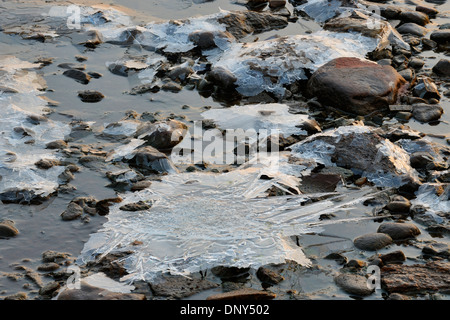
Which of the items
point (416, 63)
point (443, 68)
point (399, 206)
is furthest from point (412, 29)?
point (399, 206)

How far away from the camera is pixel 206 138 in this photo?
4.69m

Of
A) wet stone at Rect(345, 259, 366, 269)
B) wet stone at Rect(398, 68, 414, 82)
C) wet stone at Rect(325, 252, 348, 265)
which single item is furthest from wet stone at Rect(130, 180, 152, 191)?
wet stone at Rect(398, 68, 414, 82)

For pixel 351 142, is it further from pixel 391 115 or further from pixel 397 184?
pixel 391 115

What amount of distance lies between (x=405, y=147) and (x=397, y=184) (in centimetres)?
53

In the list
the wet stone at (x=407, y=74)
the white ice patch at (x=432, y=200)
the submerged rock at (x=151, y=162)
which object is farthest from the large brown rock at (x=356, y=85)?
the submerged rock at (x=151, y=162)

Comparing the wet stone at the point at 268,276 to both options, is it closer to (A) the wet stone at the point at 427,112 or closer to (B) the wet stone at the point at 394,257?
(B) the wet stone at the point at 394,257

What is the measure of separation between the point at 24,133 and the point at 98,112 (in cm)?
62

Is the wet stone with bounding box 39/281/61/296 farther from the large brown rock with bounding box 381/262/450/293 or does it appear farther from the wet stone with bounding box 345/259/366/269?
the large brown rock with bounding box 381/262/450/293

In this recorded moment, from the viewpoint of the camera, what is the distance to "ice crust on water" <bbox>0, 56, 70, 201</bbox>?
13.2 feet

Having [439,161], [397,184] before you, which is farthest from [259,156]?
[439,161]

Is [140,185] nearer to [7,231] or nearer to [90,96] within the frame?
[7,231]

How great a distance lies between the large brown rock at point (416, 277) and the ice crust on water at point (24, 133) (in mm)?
2079

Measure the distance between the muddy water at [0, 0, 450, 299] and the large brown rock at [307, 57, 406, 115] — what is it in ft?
1.11

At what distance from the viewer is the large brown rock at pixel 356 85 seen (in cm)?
505
